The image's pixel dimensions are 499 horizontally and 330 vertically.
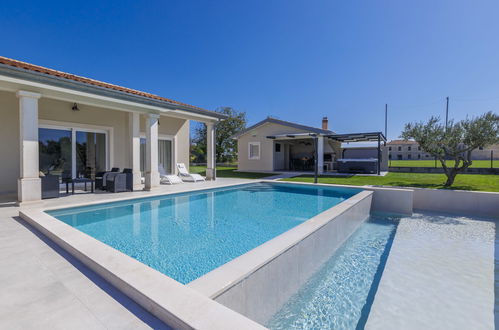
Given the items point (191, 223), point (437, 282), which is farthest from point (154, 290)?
point (437, 282)

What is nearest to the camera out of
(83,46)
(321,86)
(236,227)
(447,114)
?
(236,227)

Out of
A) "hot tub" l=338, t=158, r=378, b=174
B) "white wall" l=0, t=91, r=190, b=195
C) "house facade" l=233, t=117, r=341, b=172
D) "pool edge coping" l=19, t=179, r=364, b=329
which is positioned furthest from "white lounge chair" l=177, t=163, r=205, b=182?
"hot tub" l=338, t=158, r=378, b=174

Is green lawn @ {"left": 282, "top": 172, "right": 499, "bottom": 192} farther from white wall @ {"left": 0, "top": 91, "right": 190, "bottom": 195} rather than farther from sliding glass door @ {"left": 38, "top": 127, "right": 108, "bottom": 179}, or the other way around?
sliding glass door @ {"left": 38, "top": 127, "right": 108, "bottom": 179}

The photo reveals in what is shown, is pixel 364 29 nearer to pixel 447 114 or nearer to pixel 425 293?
pixel 425 293

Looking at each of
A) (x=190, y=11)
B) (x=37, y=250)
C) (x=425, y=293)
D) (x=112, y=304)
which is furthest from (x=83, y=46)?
(x=425, y=293)

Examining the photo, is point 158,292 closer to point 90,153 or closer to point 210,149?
point 90,153

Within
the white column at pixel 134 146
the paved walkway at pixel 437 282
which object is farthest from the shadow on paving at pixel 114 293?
the white column at pixel 134 146

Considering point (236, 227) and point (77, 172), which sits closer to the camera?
point (236, 227)

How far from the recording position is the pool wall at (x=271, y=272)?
279cm

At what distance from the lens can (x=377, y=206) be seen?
10797 mm

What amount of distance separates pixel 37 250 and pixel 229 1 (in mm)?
15926

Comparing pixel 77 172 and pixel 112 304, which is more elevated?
pixel 77 172

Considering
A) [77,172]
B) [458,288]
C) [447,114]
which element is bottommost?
[458,288]

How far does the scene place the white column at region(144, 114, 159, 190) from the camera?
10.7 m
